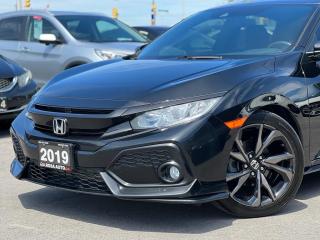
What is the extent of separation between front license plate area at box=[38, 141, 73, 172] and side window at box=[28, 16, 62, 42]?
6.58 meters

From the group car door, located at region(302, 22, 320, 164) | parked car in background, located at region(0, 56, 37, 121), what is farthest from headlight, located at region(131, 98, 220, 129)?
parked car in background, located at region(0, 56, 37, 121)

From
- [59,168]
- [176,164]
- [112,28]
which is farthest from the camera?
[112,28]

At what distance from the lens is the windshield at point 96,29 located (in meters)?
10.7

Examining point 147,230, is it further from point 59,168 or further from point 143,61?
point 143,61

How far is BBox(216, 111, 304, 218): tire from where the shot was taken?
4.29 meters

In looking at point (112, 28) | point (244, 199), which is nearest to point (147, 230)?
point (244, 199)

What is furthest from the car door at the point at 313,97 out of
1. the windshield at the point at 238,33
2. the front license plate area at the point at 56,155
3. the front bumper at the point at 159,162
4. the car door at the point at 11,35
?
the car door at the point at 11,35

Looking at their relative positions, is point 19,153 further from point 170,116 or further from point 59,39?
point 59,39

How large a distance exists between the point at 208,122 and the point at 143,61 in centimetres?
130

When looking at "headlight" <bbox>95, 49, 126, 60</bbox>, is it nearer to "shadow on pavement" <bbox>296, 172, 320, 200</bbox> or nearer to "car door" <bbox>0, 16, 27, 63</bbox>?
"car door" <bbox>0, 16, 27, 63</bbox>

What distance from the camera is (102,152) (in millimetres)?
4043

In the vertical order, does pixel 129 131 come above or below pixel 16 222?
above

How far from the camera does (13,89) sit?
27.1ft

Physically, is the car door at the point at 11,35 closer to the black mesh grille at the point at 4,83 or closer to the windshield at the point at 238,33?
the black mesh grille at the point at 4,83
